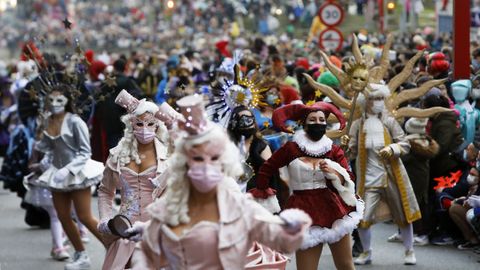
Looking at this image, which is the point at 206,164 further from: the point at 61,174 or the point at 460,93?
the point at 460,93

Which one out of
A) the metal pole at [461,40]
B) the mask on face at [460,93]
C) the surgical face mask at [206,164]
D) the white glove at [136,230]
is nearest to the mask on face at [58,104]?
the mask on face at [460,93]

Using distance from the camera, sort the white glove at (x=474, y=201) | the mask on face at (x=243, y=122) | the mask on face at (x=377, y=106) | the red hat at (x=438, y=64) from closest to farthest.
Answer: the mask on face at (x=243, y=122), the white glove at (x=474, y=201), the mask on face at (x=377, y=106), the red hat at (x=438, y=64)

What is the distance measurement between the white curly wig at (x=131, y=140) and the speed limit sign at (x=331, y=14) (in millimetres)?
12994

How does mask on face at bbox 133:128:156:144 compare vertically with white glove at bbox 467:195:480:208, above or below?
above

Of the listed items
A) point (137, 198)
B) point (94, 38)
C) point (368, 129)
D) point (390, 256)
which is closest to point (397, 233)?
point (390, 256)

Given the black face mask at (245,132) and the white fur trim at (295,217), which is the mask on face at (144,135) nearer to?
the black face mask at (245,132)

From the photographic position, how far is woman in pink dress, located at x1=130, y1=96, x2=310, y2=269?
7.66 m

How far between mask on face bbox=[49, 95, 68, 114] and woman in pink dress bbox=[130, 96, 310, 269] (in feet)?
20.0

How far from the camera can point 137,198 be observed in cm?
1068

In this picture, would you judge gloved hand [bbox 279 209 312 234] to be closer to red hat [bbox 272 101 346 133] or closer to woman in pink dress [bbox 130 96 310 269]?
woman in pink dress [bbox 130 96 310 269]

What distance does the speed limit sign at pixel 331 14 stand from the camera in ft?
77.5

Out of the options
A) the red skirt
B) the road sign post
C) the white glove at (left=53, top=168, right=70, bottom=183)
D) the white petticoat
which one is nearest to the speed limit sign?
the road sign post

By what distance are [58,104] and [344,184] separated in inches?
164

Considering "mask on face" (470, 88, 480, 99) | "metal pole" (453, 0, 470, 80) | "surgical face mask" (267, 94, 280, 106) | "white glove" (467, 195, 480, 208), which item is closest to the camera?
"white glove" (467, 195, 480, 208)
